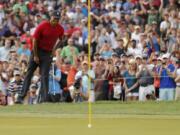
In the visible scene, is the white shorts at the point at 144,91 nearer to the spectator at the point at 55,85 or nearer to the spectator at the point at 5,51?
the spectator at the point at 55,85

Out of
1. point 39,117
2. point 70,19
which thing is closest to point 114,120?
point 39,117

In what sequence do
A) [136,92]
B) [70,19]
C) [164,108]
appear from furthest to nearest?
[70,19] < [136,92] < [164,108]

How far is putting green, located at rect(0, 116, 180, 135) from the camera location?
1186 centimetres

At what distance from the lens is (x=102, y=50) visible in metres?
23.1

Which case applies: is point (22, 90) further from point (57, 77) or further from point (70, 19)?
point (70, 19)

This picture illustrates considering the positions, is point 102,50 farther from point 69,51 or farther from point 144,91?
point 144,91

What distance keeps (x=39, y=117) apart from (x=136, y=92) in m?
5.21

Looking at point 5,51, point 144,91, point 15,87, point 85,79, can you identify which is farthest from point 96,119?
point 5,51

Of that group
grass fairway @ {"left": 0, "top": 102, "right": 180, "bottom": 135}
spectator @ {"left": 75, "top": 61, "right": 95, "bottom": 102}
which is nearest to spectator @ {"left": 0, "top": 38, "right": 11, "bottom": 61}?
spectator @ {"left": 75, "top": 61, "right": 95, "bottom": 102}

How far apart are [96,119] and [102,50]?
919 centimetres

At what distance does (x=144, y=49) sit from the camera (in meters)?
22.5

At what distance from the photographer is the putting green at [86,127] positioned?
1186cm

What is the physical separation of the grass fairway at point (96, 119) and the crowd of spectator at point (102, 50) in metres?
0.85

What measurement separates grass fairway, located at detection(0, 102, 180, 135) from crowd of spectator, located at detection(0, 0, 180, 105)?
0.85 metres
